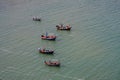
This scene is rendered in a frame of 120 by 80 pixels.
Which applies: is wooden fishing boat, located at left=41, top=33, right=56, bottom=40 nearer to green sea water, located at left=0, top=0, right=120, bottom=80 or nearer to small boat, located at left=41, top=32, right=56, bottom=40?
small boat, located at left=41, top=32, right=56, bottom=40

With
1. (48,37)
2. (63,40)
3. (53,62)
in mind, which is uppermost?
(48,37)

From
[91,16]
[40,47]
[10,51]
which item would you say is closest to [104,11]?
[91,16]

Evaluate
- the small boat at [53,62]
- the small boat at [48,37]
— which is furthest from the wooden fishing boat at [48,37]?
the small boat at [53,62]

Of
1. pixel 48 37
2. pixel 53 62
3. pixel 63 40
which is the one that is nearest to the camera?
pixel 53 62

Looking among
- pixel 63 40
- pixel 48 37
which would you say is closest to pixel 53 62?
pixel 63 40

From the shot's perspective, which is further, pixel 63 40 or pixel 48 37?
pixel 48 37

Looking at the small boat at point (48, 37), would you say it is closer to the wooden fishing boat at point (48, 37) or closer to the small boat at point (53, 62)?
the wooden fishing boat at point (48, 37)

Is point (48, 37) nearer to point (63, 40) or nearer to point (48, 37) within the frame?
point (48, 37)

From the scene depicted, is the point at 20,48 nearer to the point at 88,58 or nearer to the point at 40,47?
the point at 40,47

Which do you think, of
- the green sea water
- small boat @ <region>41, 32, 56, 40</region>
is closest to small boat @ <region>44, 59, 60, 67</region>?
the green sea water
